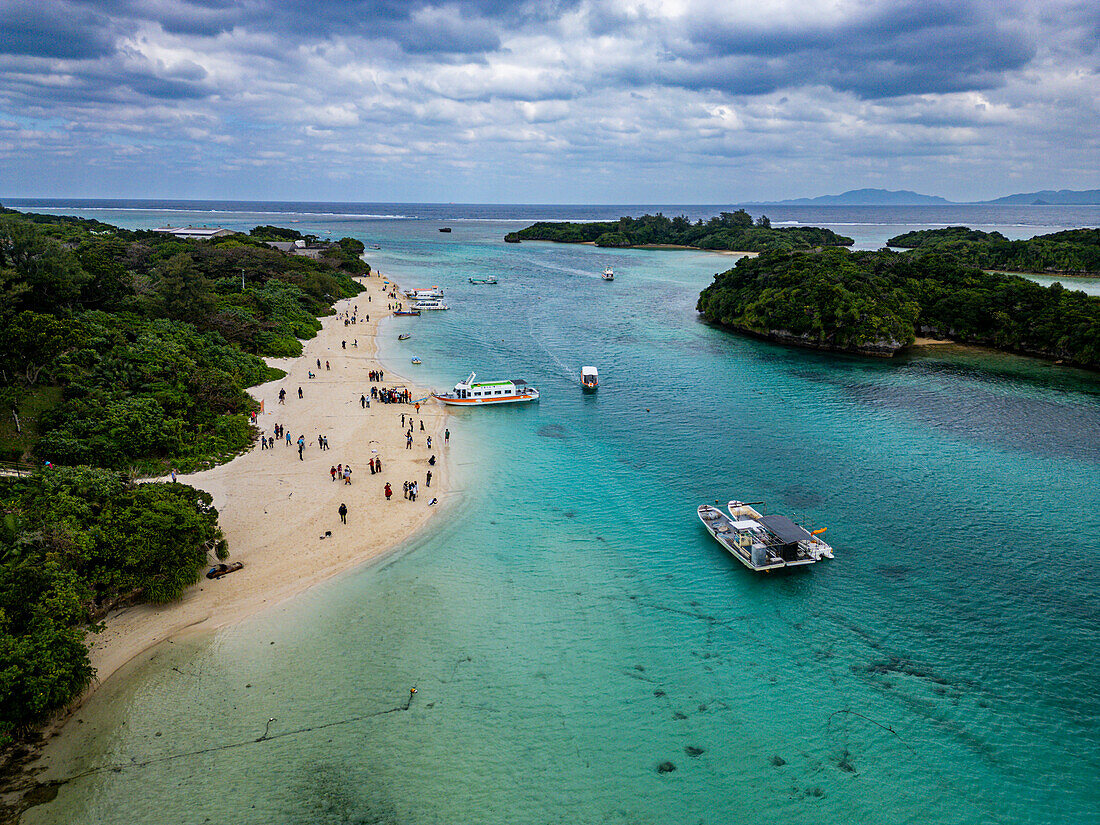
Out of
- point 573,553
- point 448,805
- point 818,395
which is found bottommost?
point 448,805

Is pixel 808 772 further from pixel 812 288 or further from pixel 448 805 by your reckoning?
pixel 812 288

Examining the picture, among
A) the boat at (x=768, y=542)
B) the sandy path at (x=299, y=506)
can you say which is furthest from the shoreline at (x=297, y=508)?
the boat at (x=768, y=542)

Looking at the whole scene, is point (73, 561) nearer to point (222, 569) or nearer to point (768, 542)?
point (222, 569)

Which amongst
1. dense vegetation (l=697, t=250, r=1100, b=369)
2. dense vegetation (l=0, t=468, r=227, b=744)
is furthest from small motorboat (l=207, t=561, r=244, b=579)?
dense vegetation (l=697, t=250, r=1100, b=369)

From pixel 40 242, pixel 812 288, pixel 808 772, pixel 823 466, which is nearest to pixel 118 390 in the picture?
pixel 40 242

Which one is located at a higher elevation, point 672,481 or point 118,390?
point 118,390

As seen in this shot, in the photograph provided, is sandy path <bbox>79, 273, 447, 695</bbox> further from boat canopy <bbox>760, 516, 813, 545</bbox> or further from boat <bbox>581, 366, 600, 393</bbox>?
boat canopy <bbox>760, 516, 813, 545</bbox>
